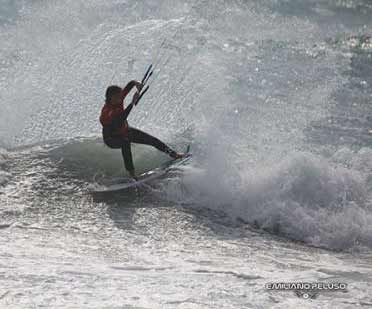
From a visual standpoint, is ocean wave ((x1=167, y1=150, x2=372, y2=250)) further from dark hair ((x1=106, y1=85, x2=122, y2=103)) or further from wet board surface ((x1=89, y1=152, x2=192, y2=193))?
dark hair ((x1=106, y1=85, x2=122, y2=103))

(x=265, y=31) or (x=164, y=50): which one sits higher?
(x=265, y=31)

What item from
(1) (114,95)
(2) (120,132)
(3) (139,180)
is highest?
(1) (114,95)

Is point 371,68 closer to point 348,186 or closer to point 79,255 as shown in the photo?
point 348,186

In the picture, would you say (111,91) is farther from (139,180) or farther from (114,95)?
(139,180)

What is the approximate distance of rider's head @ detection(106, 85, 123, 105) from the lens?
9.74m

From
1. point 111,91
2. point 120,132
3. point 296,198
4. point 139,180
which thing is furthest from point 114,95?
point 296,198

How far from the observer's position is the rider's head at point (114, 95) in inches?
384

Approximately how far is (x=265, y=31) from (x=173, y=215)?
15.3 metres

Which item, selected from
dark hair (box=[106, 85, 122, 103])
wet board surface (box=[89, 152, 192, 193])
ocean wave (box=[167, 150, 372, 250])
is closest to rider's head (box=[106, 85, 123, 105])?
dark hair (box=[106, 85, 122, 103])

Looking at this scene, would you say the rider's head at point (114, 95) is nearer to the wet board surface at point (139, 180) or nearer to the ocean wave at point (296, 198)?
the wet board surface at point (139, 180)

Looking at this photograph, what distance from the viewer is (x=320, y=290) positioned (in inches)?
262

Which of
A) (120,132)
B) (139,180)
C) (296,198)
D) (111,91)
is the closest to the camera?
(111,91)

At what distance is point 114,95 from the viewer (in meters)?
9.78

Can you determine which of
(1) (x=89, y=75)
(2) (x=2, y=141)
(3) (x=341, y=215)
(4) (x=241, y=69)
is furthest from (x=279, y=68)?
(3) (x=341, y=215)
